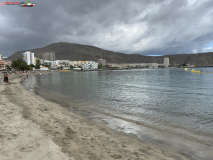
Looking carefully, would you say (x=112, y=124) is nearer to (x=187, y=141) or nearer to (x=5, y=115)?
(x=187, y=141)

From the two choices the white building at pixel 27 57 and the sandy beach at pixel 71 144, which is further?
the white building at pixel 27 57

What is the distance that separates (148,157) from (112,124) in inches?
128

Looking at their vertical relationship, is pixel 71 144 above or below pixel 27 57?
below

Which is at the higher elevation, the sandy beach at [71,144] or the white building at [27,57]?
the white building at [27,57]

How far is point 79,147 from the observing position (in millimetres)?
4410

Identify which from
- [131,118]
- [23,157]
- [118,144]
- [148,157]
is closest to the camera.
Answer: [23,157]

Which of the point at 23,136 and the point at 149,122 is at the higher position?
the point at 23,136

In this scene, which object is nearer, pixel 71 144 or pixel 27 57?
pixel 71 144

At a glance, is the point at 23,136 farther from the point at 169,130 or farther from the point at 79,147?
the point at 169,130

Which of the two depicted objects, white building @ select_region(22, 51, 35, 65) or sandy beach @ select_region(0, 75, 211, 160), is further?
white building @ select_region(22, 51, 35, 65)

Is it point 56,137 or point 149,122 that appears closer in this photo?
point 56,137

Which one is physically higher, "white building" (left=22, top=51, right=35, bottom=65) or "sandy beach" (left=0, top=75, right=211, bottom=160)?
"white building" (left=22, top=51, right=35, bottom=65)

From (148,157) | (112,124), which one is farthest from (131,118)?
(148,157)

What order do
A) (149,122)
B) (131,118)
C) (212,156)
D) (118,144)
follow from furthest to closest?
(131,118), (149,122), (118,144), (212,156)
